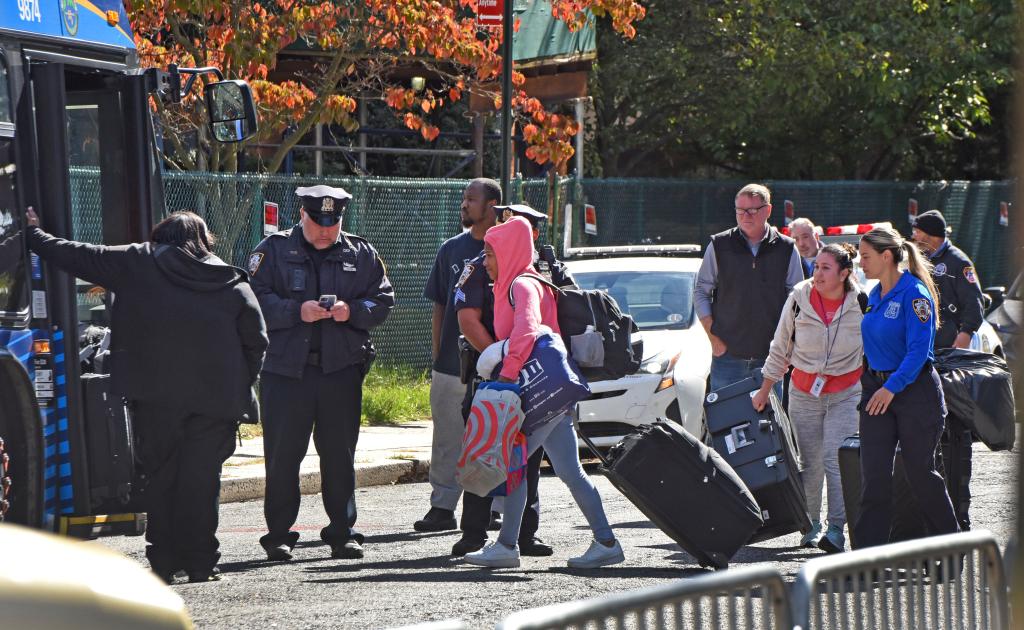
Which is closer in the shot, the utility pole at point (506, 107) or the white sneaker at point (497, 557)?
the white sneaker at point (497, 557)

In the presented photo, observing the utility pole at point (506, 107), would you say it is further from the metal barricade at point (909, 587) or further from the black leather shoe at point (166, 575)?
the metal barricade at point (909, 587)

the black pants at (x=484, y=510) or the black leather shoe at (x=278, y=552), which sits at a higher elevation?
the black pants at (x=484, y=510)

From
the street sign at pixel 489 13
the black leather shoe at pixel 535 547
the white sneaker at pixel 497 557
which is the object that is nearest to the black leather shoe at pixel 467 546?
the black leather shoe at pixel 535 547

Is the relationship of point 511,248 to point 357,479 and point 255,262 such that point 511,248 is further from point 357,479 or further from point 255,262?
point 357,479

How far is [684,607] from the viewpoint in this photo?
3.66 m

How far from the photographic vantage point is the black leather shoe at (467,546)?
322 inches

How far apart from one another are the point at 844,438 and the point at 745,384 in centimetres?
62

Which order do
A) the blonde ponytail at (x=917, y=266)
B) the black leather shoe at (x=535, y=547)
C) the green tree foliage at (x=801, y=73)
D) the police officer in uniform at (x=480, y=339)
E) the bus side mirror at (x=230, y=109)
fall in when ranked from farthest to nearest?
the green tree foliage at (x=801, y=73) → the bus side mirror at (x=230, y=109) → the black leather shoe at (x=535, y=547) → the police officer in uniform at (x=480, y=339) → the blonde ponytail at (x=917, y=266)

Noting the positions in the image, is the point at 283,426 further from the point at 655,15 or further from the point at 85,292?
the point at 655,15

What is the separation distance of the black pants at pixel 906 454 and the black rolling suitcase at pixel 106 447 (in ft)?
12.1

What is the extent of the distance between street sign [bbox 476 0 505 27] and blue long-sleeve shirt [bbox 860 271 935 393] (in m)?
7.66

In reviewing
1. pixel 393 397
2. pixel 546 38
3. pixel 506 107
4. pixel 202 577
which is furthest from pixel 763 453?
pixel 546 38

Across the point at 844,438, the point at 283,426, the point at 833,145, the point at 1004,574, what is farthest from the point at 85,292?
the point at 833,145

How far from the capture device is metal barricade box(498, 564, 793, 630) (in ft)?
10.8
